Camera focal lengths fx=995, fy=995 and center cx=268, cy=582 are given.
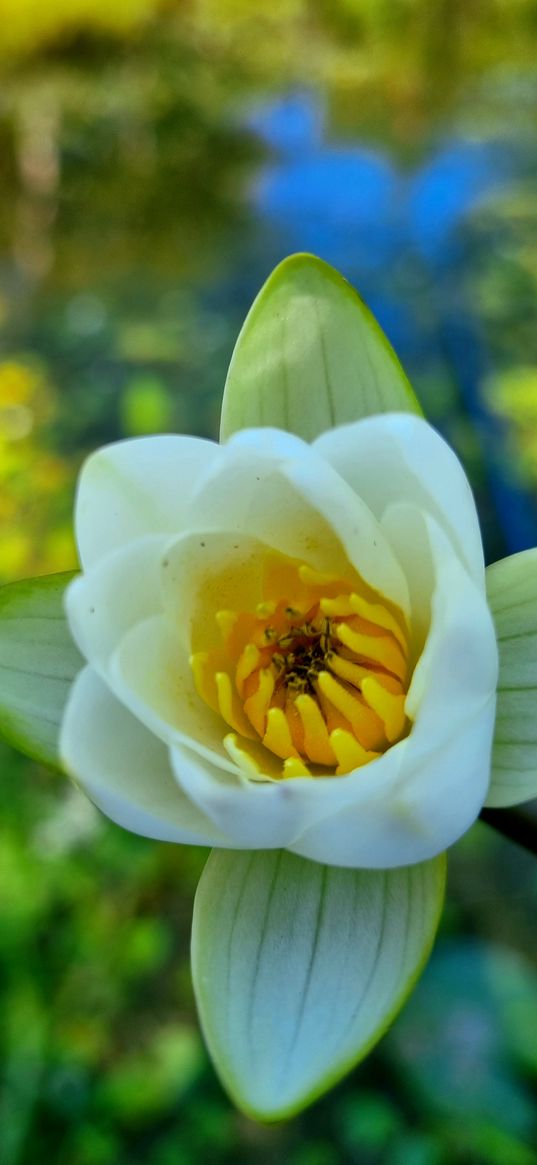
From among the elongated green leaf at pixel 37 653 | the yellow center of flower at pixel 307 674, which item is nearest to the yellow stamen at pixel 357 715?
the yellow center of flower at pixel 307 674

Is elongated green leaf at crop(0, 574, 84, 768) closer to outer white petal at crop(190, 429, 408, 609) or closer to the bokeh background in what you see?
outer white petal at crop(190, 429, 408, 609)

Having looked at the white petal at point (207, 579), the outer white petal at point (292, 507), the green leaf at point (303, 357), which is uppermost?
the green leaf at point (303, 357)

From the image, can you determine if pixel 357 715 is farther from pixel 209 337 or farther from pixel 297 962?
pixel 209 337

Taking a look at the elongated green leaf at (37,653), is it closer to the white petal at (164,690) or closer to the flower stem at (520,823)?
the white petal at (164,690)

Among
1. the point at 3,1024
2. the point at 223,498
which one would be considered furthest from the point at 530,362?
the point at 223,498

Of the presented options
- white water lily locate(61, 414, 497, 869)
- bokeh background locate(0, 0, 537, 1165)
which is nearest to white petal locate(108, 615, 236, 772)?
white water lily locate(61, 414, 497, 869)

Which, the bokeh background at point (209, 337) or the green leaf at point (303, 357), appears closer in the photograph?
the green leaf at point (303, 357)
